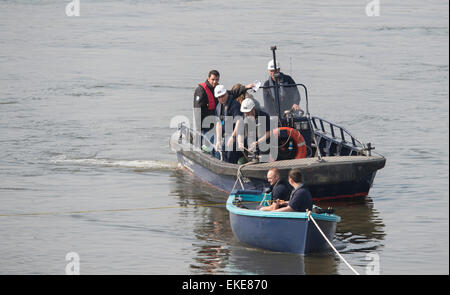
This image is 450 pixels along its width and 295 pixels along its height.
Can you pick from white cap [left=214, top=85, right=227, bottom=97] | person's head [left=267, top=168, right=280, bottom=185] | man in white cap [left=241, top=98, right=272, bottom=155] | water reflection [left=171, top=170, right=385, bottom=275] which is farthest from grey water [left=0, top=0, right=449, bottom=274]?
white cap [left=214, top=85, right=227, bottom=97]

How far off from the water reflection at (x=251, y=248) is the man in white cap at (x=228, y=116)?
1.01 metres

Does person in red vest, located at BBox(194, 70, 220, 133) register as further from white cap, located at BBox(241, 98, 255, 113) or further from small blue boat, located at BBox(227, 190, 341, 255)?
small blue boat, located at BBox(227, 190, 341, 255)

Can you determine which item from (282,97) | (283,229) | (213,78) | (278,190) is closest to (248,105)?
(213,78)

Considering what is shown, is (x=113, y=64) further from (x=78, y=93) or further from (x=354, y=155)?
(x=354, y=155)

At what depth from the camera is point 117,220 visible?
1400 cm

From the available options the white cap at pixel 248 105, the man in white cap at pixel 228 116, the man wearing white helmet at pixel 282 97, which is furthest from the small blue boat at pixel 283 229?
the man wearing white helmet at pixel 282 97

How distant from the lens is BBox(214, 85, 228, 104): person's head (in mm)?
14211

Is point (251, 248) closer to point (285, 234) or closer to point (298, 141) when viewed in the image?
point (285, 234)

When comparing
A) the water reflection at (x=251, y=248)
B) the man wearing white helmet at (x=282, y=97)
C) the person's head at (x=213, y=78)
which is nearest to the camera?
the water reflection at (x=251, y=248)

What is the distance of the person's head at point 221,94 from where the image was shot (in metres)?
14.2

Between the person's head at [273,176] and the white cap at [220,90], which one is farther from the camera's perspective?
the white cap at [220,90]

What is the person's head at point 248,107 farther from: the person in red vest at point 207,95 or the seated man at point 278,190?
the seated man at point 278,190

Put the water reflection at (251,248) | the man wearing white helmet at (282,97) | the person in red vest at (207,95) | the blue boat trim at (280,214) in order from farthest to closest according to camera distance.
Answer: the man wearing white helmet at (282,97), the person in red vest at (207,95), the water reflection at (251,248), the blue boat trim at (280,214)

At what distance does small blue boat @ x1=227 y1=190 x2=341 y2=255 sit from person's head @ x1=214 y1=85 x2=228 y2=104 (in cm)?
282
